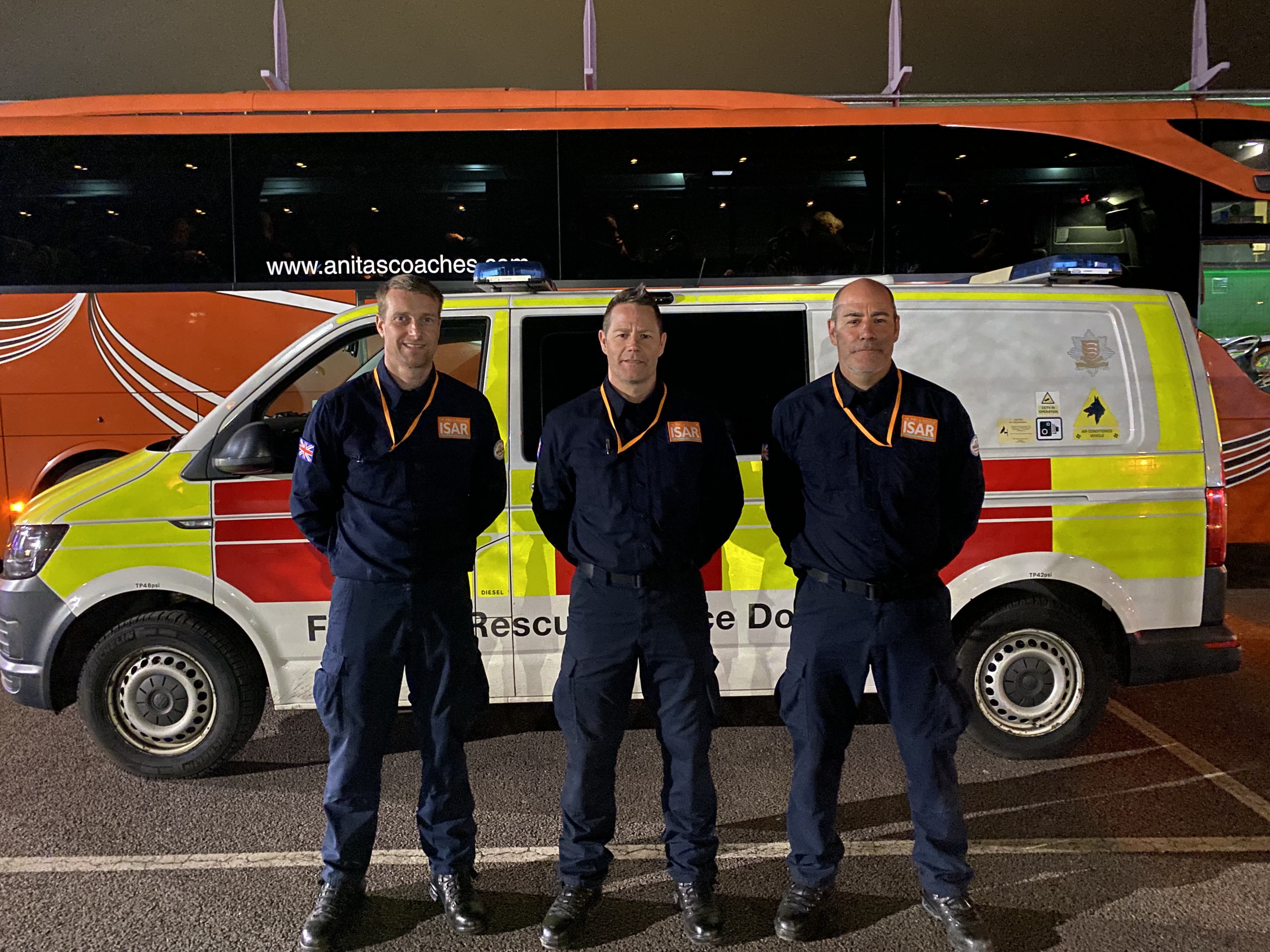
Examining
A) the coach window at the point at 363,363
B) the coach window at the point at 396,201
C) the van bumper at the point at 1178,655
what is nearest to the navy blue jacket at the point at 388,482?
the coach window at the point at 363,363

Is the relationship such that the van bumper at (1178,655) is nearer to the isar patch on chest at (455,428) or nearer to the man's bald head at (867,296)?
the man's bald head at (867,296)

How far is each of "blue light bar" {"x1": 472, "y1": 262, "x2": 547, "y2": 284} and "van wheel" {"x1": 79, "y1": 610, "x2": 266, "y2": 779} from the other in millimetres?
1961

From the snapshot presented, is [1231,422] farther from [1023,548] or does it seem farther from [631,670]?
[631,670]

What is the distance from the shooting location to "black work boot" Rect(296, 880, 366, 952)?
9.61 feet

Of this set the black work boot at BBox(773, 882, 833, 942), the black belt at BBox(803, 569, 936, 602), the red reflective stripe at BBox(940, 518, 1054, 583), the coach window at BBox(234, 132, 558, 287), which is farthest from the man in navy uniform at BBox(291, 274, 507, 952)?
the coach window at BBox(234, 132, 558, 287)

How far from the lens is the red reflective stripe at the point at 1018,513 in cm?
427

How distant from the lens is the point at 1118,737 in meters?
4.75

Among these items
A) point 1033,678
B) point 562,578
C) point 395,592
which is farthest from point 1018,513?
point 395,592

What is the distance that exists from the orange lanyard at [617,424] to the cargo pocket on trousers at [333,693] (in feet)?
3.67

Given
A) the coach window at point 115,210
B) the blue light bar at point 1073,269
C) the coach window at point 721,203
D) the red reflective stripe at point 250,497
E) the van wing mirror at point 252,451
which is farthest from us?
the coach window at point 721,203

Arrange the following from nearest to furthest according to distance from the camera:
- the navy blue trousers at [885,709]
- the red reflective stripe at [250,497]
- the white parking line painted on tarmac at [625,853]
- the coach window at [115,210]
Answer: the navy blue trousers at [885,709] < the white parking line painted on tarmac at [625,853] < the red reflective stripe at [250,497] < the coach window at [115,210]

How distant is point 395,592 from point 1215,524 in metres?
3.58

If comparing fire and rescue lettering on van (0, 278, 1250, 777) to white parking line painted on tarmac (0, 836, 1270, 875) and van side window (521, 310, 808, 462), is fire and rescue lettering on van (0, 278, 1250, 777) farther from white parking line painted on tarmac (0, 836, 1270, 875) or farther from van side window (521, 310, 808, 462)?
white parking line painted on tarmac (0, 836, 1270, 875)

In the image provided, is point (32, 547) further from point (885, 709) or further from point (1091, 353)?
point (1091, 353)
